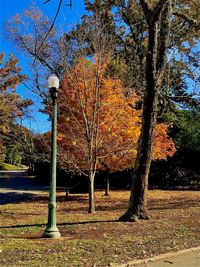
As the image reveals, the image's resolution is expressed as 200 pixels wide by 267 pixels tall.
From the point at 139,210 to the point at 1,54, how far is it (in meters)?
27.2

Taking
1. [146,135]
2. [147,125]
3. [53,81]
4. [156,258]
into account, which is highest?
[53,81]

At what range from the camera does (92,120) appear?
527 inches

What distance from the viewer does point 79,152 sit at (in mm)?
15742

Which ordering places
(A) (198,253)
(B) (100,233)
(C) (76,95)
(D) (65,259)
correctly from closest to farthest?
(D) (65,259), (A) (198,253), (B) (100,233), (C) (76,95)

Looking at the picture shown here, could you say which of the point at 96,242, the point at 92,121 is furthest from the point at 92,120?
the point at 96,242

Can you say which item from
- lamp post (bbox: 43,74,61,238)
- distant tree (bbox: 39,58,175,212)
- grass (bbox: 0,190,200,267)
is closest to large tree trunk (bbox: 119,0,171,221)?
grass (bbox: 0,190,200,267)

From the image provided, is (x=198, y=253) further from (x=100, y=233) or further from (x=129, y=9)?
(x=129, y=9)

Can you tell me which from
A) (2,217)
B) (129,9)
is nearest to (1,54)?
(129,9)

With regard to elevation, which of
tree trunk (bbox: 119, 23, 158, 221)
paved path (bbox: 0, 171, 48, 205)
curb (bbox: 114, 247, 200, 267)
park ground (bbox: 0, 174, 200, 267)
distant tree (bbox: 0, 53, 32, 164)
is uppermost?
distant tree (bbox: 0, 53, 32, 164)

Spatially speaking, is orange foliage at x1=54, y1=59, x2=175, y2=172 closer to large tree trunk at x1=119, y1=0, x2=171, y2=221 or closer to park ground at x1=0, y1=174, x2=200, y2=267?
large tree trunk at x1=119, y1=0, x2=171, y2=221

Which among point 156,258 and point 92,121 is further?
point 92,121

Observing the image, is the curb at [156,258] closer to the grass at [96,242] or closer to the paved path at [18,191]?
the grass at [96,242]

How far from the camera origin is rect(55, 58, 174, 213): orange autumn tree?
13.4m

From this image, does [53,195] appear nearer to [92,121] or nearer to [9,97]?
[92,121]
